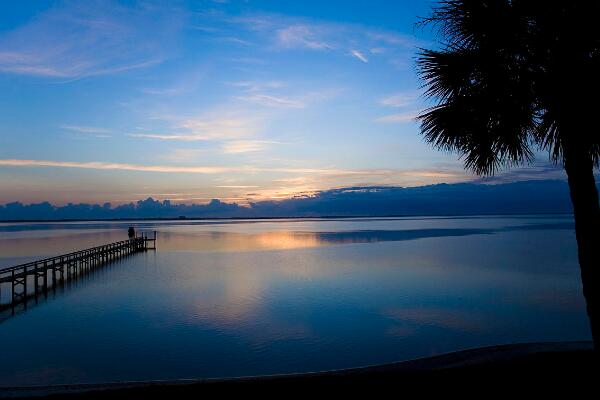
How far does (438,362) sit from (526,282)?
64.3ft

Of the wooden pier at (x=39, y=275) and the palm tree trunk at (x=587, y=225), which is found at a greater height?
the palm tree trunk at (x=587, y=225)

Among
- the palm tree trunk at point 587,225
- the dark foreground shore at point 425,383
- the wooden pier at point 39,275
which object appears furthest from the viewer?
the wooden pier at point 39,275

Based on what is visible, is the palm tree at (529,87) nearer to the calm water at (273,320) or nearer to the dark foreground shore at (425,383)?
the dark foreground shore at (425,383)

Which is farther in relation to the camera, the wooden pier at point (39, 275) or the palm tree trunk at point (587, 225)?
the wooden pier at point (39, 275)

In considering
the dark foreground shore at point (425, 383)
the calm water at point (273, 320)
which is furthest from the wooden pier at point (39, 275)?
the dark foreground shore at point (425, 383)

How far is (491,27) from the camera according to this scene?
19.1ft

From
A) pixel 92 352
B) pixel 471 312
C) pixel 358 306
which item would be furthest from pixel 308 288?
pixel 92 352

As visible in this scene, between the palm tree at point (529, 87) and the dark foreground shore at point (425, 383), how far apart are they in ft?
4.86

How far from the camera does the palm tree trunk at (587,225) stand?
4922 millimetres

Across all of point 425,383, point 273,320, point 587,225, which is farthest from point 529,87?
point 273,320

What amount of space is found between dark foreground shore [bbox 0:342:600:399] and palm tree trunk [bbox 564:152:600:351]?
147 centimetres

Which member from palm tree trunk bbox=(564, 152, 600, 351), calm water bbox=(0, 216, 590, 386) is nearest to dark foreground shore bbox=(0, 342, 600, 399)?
palm tree trunk bbox=(564, 152, 600, 351)

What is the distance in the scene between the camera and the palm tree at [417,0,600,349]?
200 inches

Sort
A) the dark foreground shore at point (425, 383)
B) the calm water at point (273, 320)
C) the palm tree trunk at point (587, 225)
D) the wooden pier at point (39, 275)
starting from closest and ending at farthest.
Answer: the palm tree trunk at point (587, 225) → the dark foreground shore at point (425, 383) → the calm water at point (273, 320) → the wooden pier at point (39, 275)
